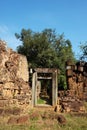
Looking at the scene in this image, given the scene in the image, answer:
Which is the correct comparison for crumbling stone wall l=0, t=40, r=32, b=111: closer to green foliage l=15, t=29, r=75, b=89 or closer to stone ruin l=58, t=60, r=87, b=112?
stone ruin l=58, t=60, r=87, b=112

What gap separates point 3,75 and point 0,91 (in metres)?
0.66

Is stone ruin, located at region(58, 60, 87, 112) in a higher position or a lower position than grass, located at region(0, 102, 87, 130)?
higher

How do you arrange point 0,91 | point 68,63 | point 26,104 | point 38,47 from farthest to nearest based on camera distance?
point 38,47 < point 68,63 < point 26,104 < point 0,91

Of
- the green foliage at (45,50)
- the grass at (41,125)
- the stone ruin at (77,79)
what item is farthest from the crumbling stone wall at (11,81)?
the green foliage at (45,50)

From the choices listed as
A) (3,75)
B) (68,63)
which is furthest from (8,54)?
(68,63)

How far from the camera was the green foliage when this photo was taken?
34031 millimetres

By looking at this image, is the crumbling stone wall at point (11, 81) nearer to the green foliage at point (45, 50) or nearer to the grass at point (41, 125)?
the grass at point (41, 125)

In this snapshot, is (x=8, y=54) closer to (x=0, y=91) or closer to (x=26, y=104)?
(x=0, y=91)

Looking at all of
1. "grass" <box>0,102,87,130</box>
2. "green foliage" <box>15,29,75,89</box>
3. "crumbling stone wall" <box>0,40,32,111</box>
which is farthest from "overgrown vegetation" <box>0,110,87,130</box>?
"green foliage" <box>15,29,75,89</box>

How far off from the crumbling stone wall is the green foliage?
72.7ft

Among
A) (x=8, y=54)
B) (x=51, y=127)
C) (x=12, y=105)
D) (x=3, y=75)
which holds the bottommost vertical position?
(x=51, y=127)

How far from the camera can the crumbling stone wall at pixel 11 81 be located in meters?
10.1

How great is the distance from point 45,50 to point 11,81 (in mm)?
24159

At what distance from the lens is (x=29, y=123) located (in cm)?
857
